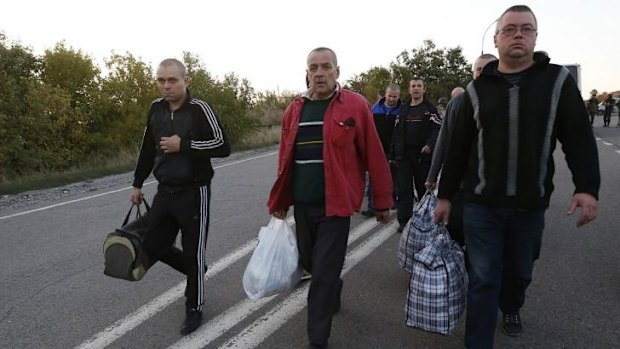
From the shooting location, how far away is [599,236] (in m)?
5.17

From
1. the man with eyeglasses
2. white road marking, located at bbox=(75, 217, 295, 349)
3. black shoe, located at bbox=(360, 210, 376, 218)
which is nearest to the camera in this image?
the man with eyeglasses

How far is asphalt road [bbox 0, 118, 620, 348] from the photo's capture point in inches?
125

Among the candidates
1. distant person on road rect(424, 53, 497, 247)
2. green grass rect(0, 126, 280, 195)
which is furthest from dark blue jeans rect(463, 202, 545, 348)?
green grass rect(0, 126, 280, 195)

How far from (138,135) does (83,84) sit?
3.18 m

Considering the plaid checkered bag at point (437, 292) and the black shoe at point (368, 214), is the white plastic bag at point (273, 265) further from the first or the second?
the black shoe at point (368, 214)

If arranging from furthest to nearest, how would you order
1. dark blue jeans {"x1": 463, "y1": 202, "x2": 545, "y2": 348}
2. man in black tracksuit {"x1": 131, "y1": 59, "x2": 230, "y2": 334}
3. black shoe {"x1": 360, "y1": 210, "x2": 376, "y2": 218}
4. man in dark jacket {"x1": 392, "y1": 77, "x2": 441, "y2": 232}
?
1. black shoe {"x1": 360, "y1": 210, "x2": 376, "y2": 218}
2. man in dark jacket {"x1": 392, "y1": 77, "x2": 441, "y2": 232}
3. man in black tracksuit {"x1": 131, "y1": 59, "x2": 230, "y2": 334}
4. dark blue jeans {"x1": 463, "y1": 202, "x2": 545, "y2": 348}

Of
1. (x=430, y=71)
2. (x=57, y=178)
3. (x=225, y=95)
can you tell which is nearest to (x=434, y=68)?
(x=430, y=71)

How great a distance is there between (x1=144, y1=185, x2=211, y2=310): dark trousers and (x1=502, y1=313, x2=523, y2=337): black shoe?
2.08m

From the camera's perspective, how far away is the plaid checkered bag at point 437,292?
9.37ft

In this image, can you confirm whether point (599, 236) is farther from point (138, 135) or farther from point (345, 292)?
point (138, 135)

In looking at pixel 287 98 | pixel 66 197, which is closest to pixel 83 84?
pixel 66 197

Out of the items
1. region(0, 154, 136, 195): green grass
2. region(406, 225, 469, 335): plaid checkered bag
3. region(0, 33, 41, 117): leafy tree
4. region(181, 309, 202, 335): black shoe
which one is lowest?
region(181, 309, 202, 335): black shoe

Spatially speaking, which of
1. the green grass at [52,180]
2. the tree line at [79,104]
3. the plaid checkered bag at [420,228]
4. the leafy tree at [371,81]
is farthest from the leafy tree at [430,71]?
the plaid checkered bag at [420,228]

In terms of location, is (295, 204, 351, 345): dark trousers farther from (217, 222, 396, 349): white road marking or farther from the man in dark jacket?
the man in dark jacket
